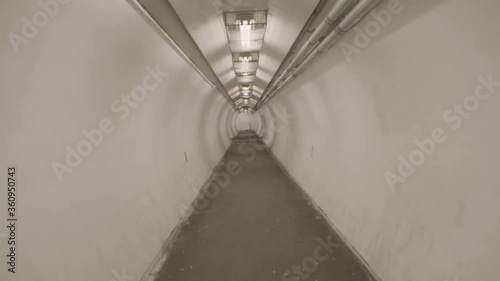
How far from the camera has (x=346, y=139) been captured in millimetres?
4547

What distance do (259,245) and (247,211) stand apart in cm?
156

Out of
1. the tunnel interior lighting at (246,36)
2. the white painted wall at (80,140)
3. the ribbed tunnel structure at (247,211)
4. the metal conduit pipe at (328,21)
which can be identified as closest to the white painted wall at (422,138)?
the ribbed tunnel structure at (247,211)

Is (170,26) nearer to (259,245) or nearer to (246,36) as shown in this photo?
(246,36)

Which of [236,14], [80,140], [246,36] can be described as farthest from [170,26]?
[246,36]

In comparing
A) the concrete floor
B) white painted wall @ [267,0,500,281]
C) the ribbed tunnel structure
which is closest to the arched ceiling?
the ribbed tunnel structure

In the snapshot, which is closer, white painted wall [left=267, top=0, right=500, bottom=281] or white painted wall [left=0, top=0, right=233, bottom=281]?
white painted wall [left=0, top=0, right=233, bottom=281]

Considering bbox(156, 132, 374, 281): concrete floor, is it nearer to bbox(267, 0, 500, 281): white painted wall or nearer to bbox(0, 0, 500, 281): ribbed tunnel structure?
bbox(0, 0, 500, 281): ribbed tunnel structure

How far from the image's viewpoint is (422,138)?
2.58 meters

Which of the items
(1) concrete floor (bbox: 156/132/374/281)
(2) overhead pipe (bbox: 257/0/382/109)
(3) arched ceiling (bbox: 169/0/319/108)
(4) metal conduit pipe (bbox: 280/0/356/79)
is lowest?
(1) concrete floor (bbox: 156/132/374/281)

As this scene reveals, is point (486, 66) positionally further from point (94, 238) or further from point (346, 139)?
point (94, 238)

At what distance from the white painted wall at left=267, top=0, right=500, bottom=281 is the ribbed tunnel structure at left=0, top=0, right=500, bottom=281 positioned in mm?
16

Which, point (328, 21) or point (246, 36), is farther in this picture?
point (246, 36)

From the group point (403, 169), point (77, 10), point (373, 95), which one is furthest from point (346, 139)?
point (77, 10)

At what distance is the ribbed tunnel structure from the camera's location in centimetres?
183
